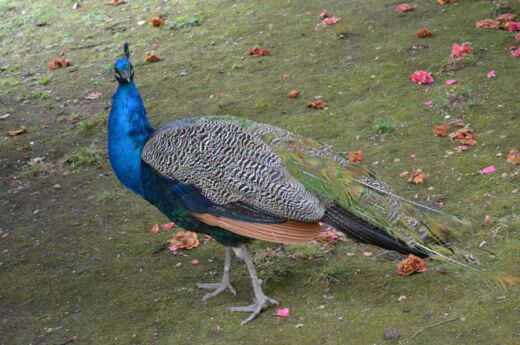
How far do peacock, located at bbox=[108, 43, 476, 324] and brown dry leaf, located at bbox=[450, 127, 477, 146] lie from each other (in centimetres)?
145

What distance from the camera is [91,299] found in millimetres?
3990

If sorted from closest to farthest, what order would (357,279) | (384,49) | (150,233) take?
(357,279)
(150,233)
(384,49)

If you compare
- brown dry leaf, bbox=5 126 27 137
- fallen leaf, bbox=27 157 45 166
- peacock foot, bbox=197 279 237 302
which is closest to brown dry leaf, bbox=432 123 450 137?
peacock foot, bbox=197 279 237 302

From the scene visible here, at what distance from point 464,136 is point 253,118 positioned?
5.79 feet

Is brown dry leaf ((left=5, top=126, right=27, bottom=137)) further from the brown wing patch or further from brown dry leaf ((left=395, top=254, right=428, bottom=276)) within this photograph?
brown dry leaf ((left=395, top=254, right=428, bottom=276))

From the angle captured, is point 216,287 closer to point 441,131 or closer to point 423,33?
point 441,131

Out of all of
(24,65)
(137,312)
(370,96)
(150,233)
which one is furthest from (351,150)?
(24,65)

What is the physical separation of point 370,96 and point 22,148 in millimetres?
2901

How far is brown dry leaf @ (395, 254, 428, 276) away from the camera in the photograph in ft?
12.0

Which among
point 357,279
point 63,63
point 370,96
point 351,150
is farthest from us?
point 63,63

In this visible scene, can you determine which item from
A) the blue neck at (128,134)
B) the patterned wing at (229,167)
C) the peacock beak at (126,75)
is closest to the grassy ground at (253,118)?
the patterned wing at (229,167)

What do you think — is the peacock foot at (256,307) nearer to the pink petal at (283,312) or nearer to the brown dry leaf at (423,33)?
the pink petal at (283,312)

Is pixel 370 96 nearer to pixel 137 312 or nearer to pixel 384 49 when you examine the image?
pixel 384 49

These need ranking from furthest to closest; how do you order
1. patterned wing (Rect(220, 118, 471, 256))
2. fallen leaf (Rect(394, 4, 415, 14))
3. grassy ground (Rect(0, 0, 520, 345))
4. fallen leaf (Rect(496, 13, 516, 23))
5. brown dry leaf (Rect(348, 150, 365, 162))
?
fallen leaf (Rect(394, 4, 415, 14)), fallen leaf (Rect(496, 13, 516, 23)), brown dry leaf (Rect(348, 150, 365, 162)), grassy ground (Rect(0, 0, 520, 345)), patterned wing (Rect(220, 118, 471, 256))
